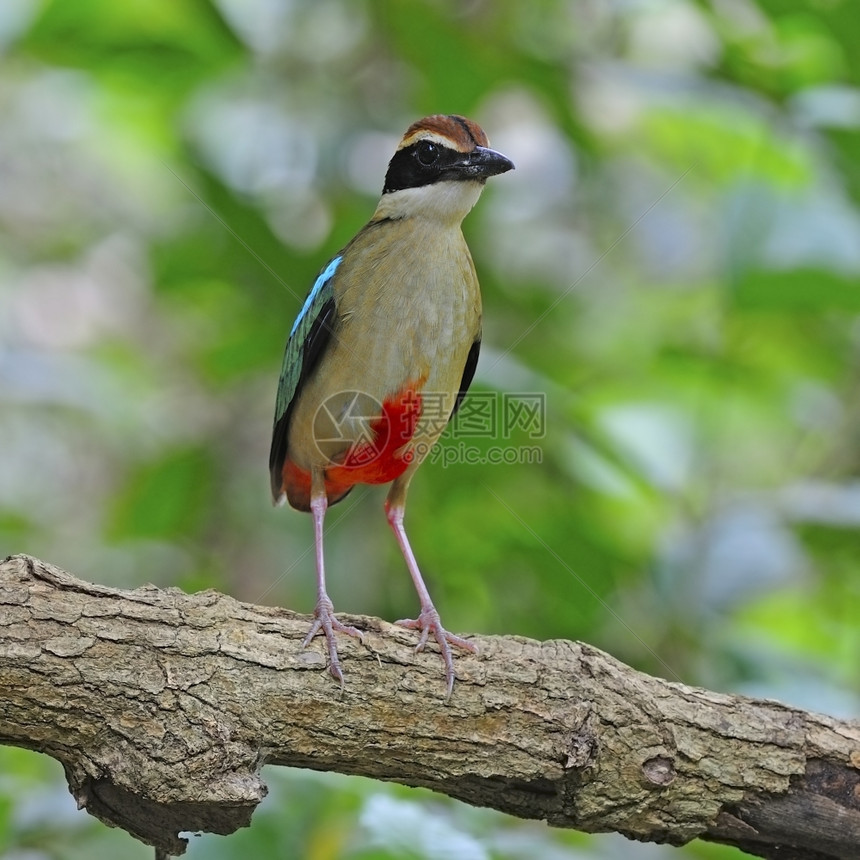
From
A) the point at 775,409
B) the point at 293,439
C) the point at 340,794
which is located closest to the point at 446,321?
the point at 293,439

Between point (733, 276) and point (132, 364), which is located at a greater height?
point (132, 364)

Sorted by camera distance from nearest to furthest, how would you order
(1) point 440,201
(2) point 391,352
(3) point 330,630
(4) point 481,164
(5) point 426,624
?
(3) point 330,630 → (5) point 426,624 → (2) point 391,352 → (4) point 481,164 → (1) point 440,201

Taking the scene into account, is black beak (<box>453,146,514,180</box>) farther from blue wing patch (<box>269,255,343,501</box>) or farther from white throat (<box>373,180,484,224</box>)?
blue wing patch (<box>269,255,343,501</box>)

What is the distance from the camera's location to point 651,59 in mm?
7777

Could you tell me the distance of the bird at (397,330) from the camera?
484 cm

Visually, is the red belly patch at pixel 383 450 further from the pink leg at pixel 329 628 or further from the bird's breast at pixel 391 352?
the pink leg at pixel 329 628

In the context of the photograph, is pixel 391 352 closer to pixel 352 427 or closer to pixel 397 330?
pixel 397 330

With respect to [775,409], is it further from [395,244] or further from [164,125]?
[164,125]

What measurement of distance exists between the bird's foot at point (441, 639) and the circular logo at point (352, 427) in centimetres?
80

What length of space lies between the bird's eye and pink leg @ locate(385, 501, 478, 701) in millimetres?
1629

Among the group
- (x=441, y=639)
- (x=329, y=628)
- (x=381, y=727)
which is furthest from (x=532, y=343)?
(x=381, y=727)

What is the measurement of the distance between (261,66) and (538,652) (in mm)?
4681

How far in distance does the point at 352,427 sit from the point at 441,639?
3.75 feet

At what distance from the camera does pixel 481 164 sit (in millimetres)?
4934
